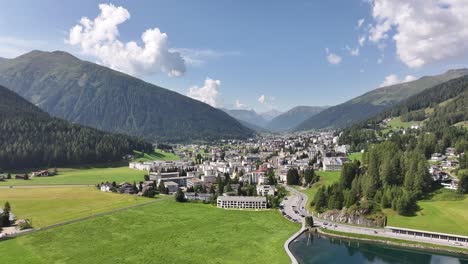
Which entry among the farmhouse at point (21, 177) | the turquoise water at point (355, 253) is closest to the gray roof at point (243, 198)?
the turquoise water at point (355, 253)

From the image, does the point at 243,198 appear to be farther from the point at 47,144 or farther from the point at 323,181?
the point at 47,144

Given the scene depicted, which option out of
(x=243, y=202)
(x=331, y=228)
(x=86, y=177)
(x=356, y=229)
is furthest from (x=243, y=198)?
(x=86, y=177)

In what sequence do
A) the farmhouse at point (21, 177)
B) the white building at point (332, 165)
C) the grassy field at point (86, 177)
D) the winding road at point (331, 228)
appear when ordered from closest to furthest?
the winding road at point (331, 228), the grassy field at point (86, 177), the white building at point (332, 165), the farmhouse at point (21, 177)

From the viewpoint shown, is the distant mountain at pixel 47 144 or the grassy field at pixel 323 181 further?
the distant mountain at pixel 47 144

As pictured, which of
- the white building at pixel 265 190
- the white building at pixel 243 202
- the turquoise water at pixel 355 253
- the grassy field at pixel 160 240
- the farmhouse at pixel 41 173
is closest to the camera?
the grassy field at pixel 160 240

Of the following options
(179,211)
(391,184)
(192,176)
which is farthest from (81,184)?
(391,184)

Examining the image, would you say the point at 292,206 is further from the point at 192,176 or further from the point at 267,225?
the point at 192,176

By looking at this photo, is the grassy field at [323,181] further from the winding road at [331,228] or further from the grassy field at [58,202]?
the grassy field at [58,202]
